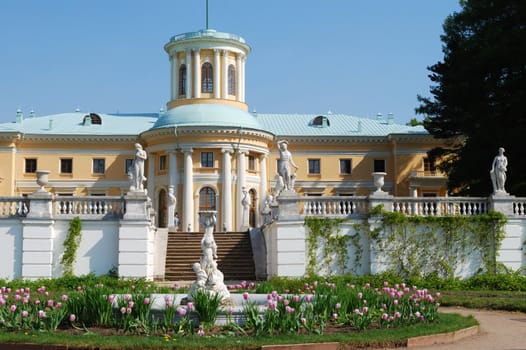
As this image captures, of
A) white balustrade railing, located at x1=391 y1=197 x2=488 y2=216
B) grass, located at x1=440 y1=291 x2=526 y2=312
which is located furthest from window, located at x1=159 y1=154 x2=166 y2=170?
grass, located at x1=440 y1=291 x2=526 y2=312

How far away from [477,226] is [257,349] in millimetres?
16362

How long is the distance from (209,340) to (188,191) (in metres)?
35.5

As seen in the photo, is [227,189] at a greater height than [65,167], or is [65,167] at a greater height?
[65,167]

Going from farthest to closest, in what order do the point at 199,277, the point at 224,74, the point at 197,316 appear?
the point at 224,74 < the point at 199,277 < the point at 197,316

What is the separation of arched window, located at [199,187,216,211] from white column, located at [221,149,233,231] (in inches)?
36.3

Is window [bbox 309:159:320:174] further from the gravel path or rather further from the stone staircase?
the gravel path

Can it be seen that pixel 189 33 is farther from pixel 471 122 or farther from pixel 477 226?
pixel 477 226

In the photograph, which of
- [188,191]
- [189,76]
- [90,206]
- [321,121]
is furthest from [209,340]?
[321,121]

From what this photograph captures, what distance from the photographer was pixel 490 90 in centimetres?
3469

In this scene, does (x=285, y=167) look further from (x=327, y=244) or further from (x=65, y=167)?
(x=65, y=167)

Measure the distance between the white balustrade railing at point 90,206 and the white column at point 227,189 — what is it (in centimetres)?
2085

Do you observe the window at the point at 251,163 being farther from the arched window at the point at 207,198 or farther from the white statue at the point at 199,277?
the white statue at the point at 199,277

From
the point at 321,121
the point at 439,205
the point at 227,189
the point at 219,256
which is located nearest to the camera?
the point at 439,205

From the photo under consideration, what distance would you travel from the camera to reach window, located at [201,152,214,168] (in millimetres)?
48250
